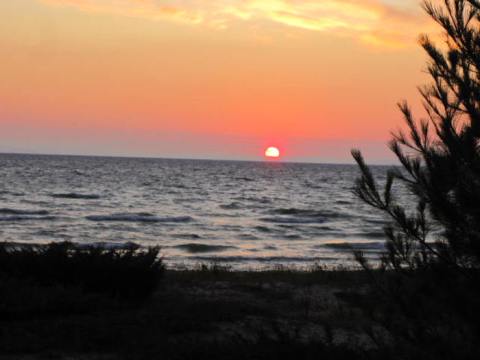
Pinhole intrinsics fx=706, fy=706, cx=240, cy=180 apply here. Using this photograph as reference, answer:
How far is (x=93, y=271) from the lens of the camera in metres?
10.7

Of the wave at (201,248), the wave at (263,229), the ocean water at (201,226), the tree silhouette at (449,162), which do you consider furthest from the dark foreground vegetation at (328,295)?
the wave at (263,229)

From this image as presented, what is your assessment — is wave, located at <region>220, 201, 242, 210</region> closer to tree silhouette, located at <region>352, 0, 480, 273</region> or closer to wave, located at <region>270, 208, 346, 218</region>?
wave, located at <region>270, 208, 346, 218</region>

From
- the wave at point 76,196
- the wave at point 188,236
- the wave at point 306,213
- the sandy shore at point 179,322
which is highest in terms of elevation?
the sandy shore at point 179,322

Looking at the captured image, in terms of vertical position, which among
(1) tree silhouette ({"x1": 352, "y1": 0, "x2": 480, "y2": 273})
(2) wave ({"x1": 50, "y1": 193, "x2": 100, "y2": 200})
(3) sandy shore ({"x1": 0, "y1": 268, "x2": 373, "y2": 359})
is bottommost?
(2) wave ({"x1": 50, "y1": 193, "x2": 100, "y2": 200})

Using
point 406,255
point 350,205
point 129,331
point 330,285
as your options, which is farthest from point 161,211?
point 406,255

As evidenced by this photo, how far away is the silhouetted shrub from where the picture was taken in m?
10.7

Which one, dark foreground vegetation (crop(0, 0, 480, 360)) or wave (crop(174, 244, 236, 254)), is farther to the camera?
wave (crop(174, 244, 236, 254))

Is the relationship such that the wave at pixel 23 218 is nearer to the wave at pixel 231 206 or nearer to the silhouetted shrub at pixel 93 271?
the wave at pixel 231 206

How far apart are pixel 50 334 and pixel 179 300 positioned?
3.10 metres

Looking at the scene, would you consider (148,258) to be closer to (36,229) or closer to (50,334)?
(50,334)

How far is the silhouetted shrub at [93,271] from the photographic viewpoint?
35.0 ft

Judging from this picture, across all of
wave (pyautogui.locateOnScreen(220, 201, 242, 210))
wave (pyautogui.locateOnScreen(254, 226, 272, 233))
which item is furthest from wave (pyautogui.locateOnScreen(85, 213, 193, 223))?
wave (pyautogui.locateOnScreen(220, 201, 242, 210))

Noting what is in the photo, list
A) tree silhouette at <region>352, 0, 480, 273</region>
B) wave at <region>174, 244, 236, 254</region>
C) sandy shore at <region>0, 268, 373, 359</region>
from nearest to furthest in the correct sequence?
tree silhouette at <region>352, 0, 480, 273</region>, sandy shore at <region>0, 268, 373, 359</region>, wave at <region>174, 244, 236, 254</region>

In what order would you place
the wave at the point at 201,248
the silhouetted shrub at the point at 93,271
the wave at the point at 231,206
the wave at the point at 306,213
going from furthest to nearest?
the wave at the point at 231,206 → the wave at the point at 306,213 → the wave at the point at 201,248 → the silhouetted shrub at the point at 93,271
